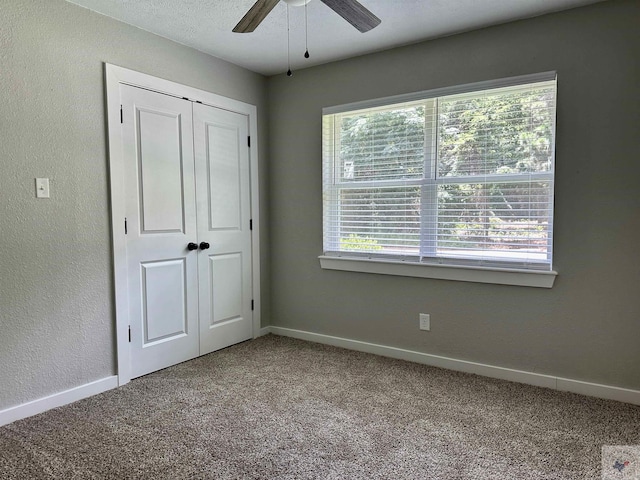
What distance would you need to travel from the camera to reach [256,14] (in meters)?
1.85

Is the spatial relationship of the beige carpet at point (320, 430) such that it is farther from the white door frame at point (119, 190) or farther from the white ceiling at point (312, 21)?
the white ceiling at point (312, 21)

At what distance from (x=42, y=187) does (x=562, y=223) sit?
3.14 meters

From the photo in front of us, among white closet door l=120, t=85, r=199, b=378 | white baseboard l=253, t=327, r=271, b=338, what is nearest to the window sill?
white baseboard l=253, t=327, r=271, b=338

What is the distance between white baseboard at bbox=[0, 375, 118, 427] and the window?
1.91m

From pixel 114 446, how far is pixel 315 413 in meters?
1.03

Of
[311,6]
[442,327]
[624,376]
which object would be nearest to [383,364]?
[442,327]

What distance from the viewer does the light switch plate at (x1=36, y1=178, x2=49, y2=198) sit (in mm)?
2305

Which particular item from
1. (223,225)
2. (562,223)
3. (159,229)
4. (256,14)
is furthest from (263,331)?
(256,14)

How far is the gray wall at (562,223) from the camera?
93.0 inches

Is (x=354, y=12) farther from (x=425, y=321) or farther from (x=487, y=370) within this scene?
(x=487, y=370)

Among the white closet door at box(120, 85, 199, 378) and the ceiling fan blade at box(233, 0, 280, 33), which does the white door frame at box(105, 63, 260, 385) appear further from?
the ceiling fan blade at box(233, 0, 280, 33)

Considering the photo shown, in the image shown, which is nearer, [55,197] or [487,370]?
[55,197]

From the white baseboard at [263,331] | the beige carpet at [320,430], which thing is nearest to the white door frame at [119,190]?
the beige carpet at [320,430]

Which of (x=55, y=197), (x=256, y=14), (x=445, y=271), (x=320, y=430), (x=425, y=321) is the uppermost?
(x=256, y=14)
